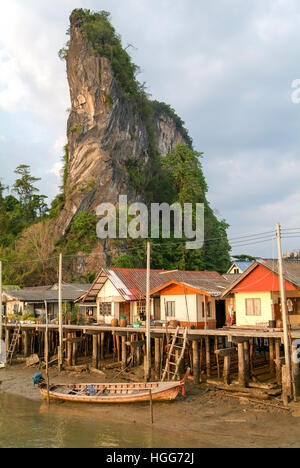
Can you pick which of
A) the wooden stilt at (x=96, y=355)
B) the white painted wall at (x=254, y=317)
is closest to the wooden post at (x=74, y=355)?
the wooden stilt at (x=96, y=355)

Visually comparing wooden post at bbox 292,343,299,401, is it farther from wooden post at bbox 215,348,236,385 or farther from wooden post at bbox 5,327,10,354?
wooden post at bbox 5,327,10,354

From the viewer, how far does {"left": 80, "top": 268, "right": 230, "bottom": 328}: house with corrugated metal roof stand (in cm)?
2691

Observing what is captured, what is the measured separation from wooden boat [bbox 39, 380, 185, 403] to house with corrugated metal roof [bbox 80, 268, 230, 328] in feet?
19.5

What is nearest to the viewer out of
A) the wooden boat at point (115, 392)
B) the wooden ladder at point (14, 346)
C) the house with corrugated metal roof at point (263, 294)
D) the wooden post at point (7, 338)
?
the wooden boat at point (115, 392)

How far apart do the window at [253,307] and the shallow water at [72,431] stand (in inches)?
435

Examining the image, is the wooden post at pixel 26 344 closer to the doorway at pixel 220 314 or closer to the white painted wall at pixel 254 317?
the doorway at pixel 220 314

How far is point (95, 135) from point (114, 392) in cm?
4829

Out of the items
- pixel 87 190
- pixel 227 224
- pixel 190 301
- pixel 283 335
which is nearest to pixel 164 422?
pixel 283 335

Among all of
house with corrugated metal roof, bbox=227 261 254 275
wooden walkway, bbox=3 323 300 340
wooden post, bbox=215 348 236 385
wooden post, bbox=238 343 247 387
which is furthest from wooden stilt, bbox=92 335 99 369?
house with corrugated metal roof, bbox=227 261 254 275

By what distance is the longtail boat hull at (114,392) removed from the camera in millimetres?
18922

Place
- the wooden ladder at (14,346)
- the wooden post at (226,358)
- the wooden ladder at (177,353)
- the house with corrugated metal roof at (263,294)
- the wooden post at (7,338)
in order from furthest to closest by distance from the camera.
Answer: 1. the wooden post at (7,338)
2. the wooden ladder at (14,346)
3. the house with corrugated metal roof at (263,294)
4. the wooden ladder at (177,353)
5. the wooden post at (226,358)

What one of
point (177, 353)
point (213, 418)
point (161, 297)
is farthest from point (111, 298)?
point (213, 418)
